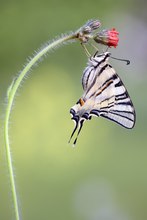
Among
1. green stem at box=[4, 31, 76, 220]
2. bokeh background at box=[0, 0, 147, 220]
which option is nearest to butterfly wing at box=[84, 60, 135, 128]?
green stem at box=[4, 31, 76, 220]

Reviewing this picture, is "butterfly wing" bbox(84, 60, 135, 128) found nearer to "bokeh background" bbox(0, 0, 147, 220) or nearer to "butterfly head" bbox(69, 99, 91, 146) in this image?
"butterfly head" bbox(69, 99, 91, 146)

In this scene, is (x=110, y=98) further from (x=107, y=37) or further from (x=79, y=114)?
(x=107, y=37)

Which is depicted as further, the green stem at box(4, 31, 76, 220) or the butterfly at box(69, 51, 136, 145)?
the butterfly at box(69, 51, 136, 145)

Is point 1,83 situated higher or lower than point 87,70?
higher

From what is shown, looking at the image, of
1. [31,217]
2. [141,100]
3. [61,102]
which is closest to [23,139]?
[61,102]

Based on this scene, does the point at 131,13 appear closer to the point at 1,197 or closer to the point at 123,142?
the point at 123,142

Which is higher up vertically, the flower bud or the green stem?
the flower bud
